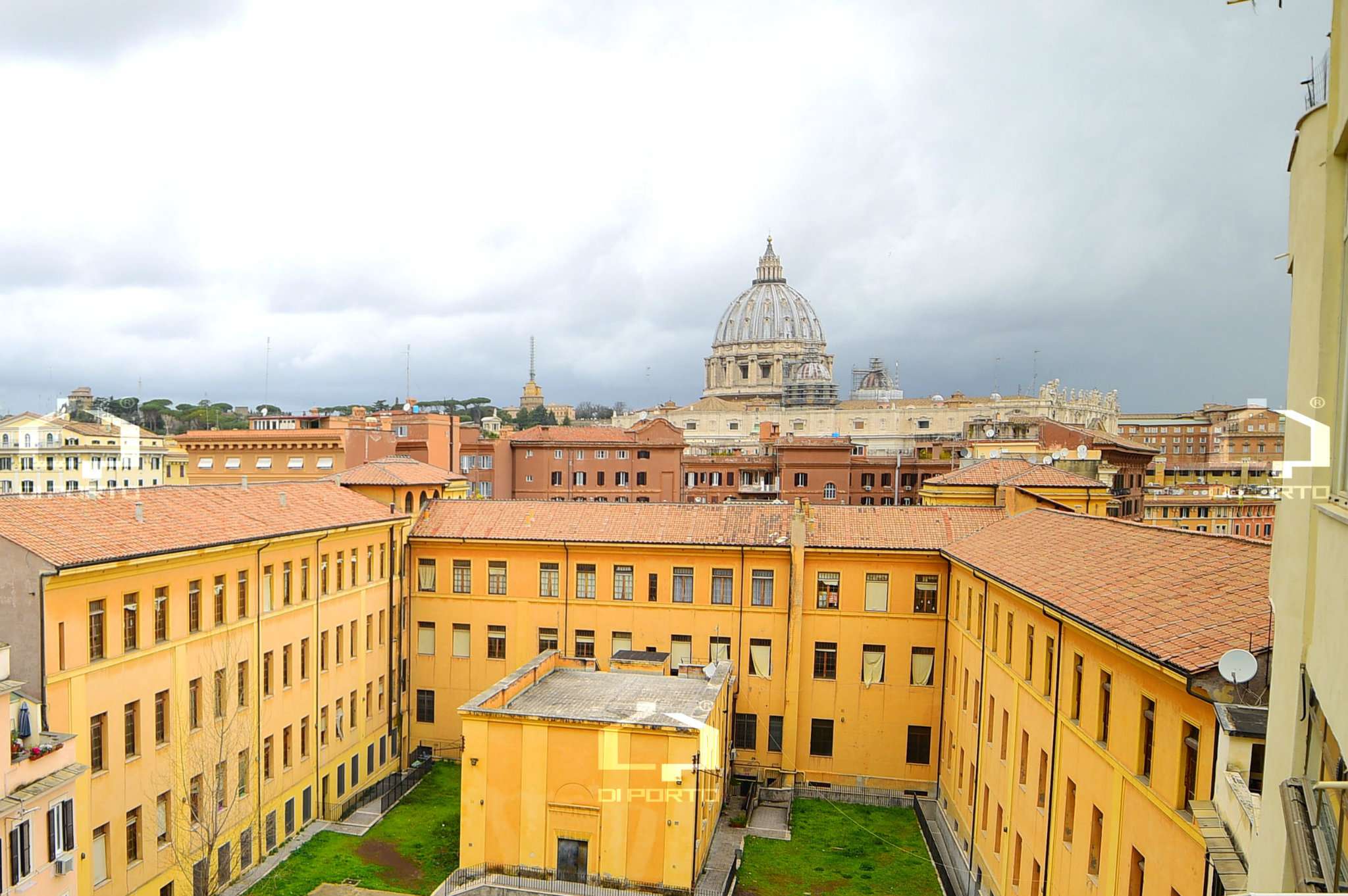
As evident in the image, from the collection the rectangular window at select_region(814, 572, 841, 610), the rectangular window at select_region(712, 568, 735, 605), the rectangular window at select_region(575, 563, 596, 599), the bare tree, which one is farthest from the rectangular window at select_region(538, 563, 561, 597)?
the bare tree

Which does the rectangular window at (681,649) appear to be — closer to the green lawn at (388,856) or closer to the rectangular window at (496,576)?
the rectangular window at (496,576)

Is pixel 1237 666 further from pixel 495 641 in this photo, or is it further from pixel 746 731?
pixel 495 641

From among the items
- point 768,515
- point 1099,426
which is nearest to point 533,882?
point 768,515

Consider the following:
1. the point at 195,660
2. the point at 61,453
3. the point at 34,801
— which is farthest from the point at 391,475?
the point at 61,453

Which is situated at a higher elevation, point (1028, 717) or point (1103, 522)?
point (1103, 522)

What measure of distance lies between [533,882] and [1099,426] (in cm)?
10848

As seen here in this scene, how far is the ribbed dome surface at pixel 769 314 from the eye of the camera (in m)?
158

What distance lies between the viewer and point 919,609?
110ft

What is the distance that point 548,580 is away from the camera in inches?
1435

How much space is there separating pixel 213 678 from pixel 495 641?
1416 cm

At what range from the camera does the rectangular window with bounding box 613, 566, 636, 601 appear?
118 ft

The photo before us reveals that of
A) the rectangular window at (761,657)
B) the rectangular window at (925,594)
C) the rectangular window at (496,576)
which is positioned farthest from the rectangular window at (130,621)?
the rectangular window at (925,594)

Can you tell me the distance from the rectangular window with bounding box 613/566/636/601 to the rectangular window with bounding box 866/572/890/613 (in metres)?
9.87

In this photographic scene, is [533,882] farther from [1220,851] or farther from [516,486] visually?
[516,486]
